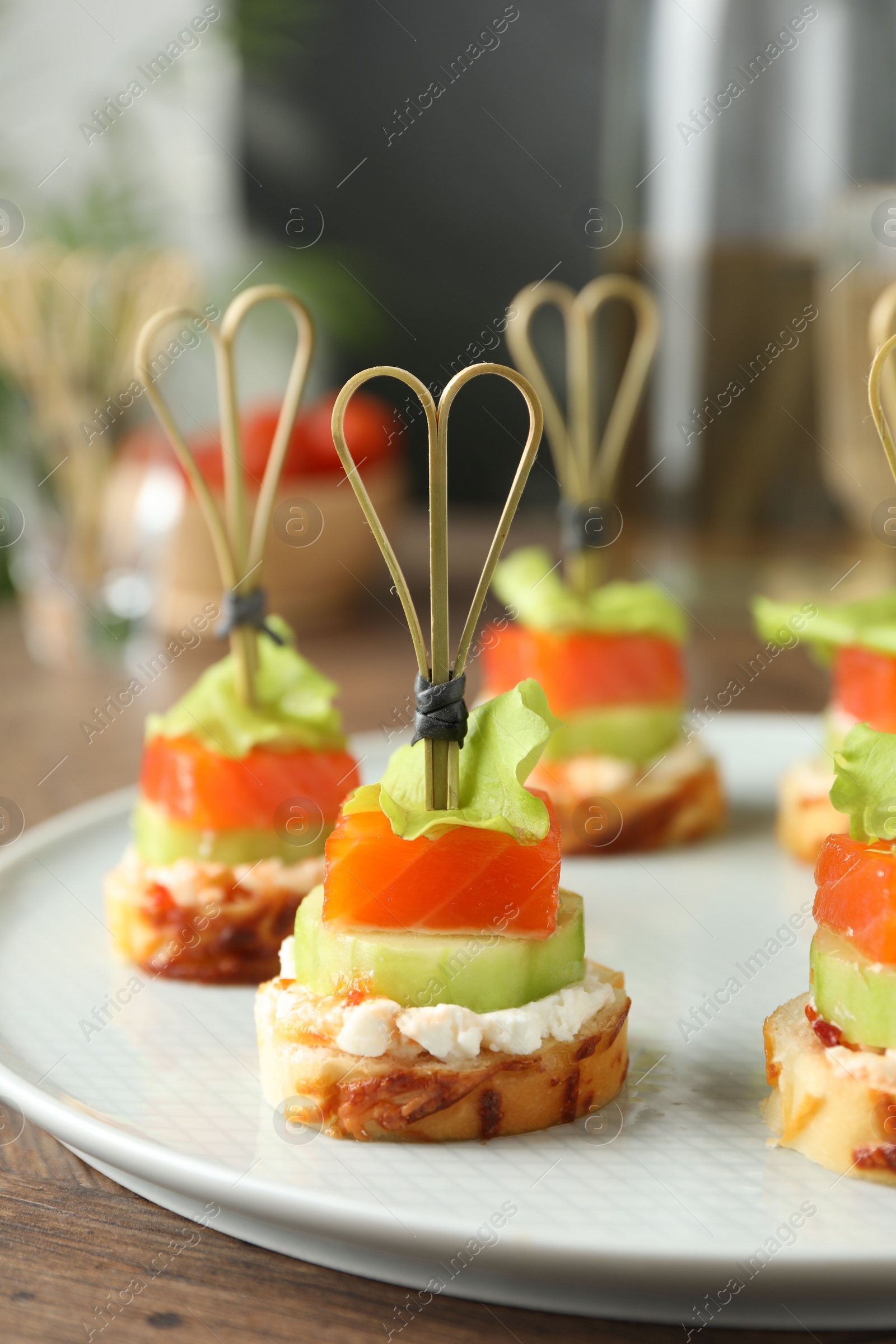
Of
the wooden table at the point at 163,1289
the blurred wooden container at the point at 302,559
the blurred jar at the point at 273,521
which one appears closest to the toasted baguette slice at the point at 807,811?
the wooden table at the point at 163,1289

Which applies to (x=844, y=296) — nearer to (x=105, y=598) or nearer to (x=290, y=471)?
(x=290, y=471)

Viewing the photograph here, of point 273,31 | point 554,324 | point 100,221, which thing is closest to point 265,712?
point 100,221

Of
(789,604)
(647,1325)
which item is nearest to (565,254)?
(789,604)

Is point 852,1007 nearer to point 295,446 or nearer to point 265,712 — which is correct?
point 265,712

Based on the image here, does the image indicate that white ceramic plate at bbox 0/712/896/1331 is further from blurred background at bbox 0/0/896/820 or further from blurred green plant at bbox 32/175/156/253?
blurred green plant at bbox 32/175/156/253

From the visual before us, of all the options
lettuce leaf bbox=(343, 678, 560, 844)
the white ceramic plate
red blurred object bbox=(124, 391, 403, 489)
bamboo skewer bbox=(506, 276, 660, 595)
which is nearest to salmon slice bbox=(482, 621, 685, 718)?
bamboo skewer bbox=(506, 276, 660, 595)

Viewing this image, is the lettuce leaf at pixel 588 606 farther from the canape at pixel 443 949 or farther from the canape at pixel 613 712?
the canape at pixel 443 949
